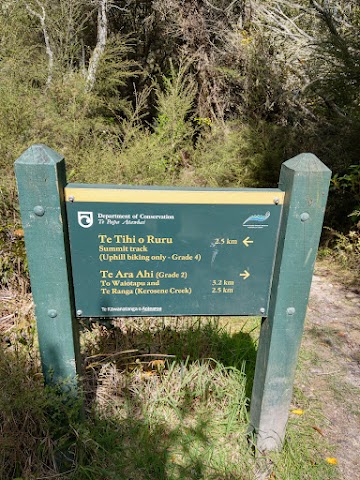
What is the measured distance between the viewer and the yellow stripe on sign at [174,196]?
1.53 meters

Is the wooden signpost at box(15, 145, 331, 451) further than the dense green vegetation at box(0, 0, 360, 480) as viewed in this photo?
No

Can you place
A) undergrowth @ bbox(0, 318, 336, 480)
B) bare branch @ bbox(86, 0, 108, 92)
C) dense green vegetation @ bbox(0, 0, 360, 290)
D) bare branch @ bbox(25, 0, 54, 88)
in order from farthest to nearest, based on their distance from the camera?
1. bare branch @ bbox(86, 0, 108, 92)
2. bare branch @ bbox(25, 0, 54, 88)
3. dense green vegetation @ bbox(0, 0, 360, 290)
4. undergrowth @ bbox(0, 318, 336, 480)

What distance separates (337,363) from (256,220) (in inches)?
80.8

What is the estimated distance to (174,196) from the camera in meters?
1.56

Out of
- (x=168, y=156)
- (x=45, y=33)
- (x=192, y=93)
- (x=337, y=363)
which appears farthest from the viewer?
(x=192, y=93)

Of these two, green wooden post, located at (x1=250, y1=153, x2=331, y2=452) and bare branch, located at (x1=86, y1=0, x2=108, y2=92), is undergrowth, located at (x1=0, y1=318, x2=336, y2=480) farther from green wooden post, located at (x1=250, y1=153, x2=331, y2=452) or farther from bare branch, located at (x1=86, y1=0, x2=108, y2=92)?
bare branch, located at (x1=86, y1=0, x2=108, y2=92)

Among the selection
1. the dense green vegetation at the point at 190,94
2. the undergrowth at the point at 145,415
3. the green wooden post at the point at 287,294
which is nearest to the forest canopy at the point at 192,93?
the dense green vegetation at the point at 190,94

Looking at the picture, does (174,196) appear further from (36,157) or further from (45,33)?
(45,33)

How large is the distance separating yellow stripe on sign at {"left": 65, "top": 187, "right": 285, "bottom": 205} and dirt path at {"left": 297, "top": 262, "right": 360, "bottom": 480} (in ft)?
Answer: 5.42

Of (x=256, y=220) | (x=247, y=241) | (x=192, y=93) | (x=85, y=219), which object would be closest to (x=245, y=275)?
(x=247, y=241)

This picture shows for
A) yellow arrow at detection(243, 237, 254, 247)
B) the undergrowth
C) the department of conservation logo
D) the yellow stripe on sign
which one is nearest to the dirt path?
the undergrowth

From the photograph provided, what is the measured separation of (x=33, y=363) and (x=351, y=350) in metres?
2.63

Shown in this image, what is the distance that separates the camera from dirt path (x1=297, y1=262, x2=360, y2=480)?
2.30 m

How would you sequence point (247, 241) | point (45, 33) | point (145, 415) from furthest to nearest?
1. point (45, 33)
2. point (145, 415)
3. point (247, 241)
